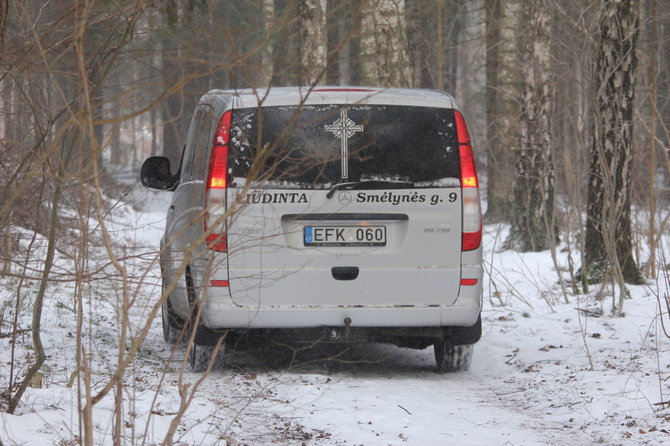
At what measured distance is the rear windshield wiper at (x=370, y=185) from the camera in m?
6.31

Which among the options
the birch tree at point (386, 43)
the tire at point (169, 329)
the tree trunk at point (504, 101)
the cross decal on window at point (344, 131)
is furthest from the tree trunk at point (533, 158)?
the cross decal on window at point (344, 131)

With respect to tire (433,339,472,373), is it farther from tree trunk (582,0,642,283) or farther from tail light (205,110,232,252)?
tree trunk (582,0,642,283)

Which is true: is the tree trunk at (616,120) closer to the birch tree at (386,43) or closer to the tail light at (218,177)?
the birch tree at (386,43)

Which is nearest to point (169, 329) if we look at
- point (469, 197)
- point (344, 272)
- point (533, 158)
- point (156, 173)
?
point (156, 173)

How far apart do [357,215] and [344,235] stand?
6.2 inches

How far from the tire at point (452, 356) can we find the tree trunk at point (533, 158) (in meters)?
8.23

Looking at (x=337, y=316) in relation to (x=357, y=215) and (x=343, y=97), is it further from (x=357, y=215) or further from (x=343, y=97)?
(x=343, y=97)

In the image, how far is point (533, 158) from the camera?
615 inches

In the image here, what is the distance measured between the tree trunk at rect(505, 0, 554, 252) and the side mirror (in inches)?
338

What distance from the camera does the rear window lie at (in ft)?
20.5

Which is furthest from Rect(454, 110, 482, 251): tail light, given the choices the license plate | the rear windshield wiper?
the license plate

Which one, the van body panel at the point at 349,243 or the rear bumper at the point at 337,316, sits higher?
the van body panel at the point at 349,243

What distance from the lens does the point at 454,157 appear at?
6441 millimetres

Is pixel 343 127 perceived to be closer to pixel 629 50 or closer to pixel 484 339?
pixel 484 339
